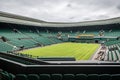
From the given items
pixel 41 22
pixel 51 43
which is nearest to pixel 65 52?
pixel 51 43

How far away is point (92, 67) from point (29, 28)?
51483 mm

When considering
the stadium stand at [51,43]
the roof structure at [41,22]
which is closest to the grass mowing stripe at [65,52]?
the stadium stand at [51,43]

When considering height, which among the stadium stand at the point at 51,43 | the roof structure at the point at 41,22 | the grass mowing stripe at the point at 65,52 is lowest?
the grass mowing stripe at the point at 65,52

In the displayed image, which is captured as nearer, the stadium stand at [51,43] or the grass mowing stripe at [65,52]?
the stadium stand at [51,43]

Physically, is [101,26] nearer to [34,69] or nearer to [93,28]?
[93,28]

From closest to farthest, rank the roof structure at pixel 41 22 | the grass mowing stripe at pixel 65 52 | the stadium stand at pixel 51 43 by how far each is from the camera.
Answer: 1. the stadium stand at pixel 51 43
2. the grass mowing stripe at pixel 65 52
3. the roof structure at pixel 41 22

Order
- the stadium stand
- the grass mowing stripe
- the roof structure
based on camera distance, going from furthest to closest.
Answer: the roof structure
the grass mowing stripe
the stadium stand

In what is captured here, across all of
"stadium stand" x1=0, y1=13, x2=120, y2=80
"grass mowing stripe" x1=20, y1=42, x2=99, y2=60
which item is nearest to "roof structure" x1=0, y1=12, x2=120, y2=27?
"stadium stand" x1=0, y1=13, x2=120, y2=80

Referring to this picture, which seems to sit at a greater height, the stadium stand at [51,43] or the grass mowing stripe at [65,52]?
the stadium stand at [51,43]

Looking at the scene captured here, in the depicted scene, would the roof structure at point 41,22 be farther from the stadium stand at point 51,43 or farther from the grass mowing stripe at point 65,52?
the grass mowing stripe at point 65,52

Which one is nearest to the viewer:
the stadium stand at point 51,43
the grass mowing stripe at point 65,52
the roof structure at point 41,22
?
the stadium stand at point 51,43

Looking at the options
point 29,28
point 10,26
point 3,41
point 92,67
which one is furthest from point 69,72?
point 29,28

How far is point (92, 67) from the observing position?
8.41 metres

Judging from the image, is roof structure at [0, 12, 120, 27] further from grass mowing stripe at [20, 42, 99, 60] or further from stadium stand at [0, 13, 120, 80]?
grass mowing stripe at [20, 42, 99, 60]
